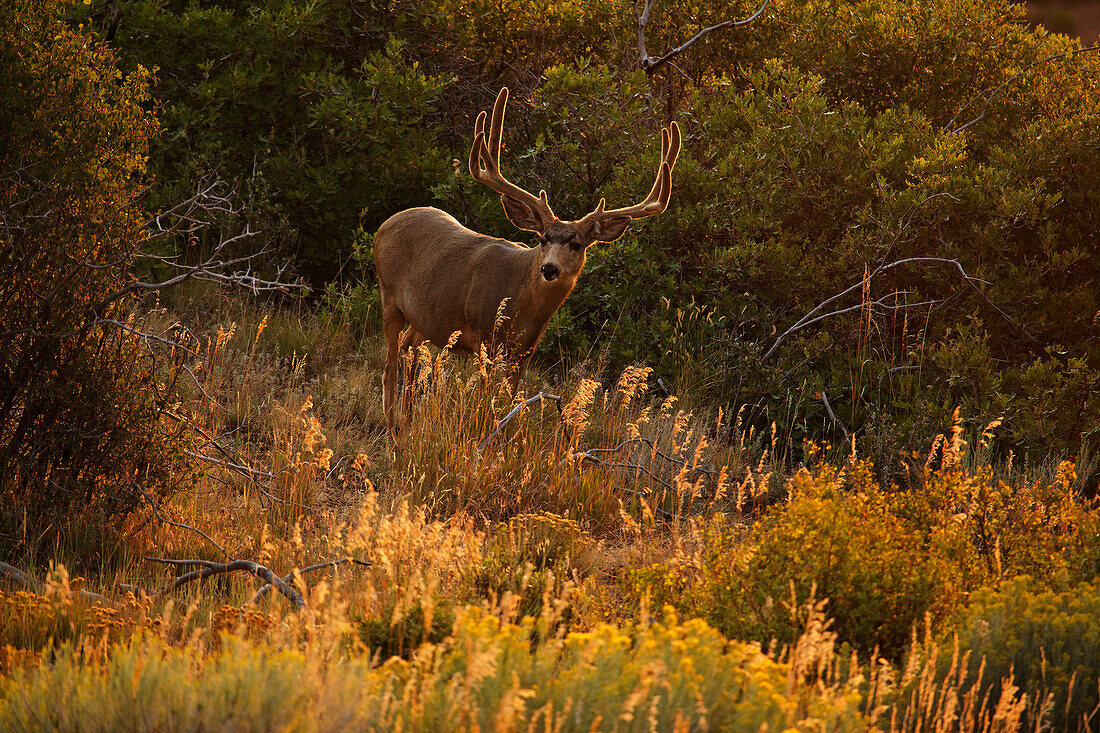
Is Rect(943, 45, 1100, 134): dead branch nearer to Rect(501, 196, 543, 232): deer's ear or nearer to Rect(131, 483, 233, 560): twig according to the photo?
Answer: Rect(501, 196, 543, 232): deer's ear

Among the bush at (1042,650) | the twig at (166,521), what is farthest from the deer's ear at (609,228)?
the bush at (1042,650)

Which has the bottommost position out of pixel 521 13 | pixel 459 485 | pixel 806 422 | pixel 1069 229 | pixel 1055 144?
pixel 459 485

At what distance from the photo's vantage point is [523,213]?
24.5 ft

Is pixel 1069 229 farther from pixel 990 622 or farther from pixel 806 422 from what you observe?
pixel 990 622

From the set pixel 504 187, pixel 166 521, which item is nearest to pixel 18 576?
pixel 166 521

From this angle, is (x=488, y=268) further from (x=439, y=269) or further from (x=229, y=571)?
(x=229, y=571)

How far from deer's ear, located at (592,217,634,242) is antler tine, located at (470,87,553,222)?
1.14ft

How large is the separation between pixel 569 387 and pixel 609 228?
1380 mm

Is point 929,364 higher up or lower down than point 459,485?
higher up

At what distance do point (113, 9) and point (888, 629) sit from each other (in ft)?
31.2

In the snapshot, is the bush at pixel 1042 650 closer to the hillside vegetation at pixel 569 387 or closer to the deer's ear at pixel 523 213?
the hillside vegetation at pixel 569 387

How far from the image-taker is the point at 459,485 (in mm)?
6105

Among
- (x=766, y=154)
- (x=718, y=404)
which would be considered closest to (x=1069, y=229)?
(x=766, y=154)

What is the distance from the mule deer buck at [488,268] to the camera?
7.17 m
